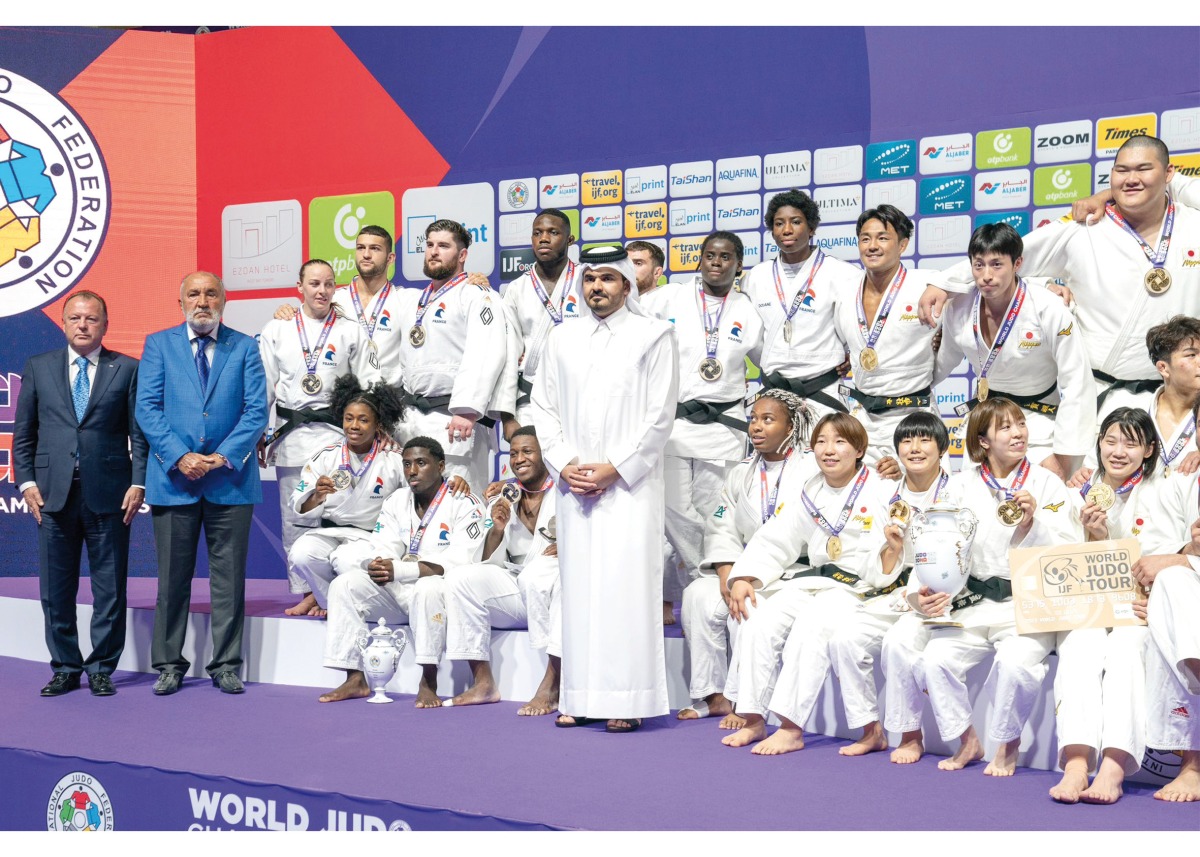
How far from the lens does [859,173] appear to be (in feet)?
21.3

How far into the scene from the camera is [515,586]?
17.4 ft

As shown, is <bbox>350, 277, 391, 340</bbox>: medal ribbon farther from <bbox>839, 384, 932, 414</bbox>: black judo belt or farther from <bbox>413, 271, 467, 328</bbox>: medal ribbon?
<bbox>839, 384, 932, 414</bbox>: black judo belt

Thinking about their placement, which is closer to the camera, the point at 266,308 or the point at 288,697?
the point at 288,697

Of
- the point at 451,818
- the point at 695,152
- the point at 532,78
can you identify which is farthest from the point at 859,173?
the point at 451,818

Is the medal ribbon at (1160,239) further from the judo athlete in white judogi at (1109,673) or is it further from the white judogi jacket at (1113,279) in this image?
the judo athlete in white judogi at (1109,673)

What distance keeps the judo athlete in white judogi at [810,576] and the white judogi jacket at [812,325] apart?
0.79 m

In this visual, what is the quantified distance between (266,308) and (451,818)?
5601 millimetres

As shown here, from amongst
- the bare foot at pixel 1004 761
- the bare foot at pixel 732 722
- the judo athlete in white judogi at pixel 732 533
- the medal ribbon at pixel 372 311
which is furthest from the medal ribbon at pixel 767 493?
the medal ribbon at pixel 372 311

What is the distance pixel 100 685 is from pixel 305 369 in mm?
1836

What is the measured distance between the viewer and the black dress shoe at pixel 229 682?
5410mm

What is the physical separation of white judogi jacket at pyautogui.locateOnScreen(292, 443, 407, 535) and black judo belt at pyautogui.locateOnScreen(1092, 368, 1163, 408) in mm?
3036

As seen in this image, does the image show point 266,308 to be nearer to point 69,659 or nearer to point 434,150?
point 434,150

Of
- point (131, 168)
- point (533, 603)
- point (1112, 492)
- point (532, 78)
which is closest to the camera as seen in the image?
point (1112, 492)

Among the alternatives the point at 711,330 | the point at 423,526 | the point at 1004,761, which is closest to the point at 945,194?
the point at 711,330
